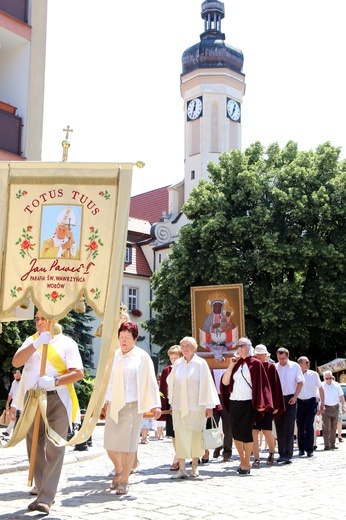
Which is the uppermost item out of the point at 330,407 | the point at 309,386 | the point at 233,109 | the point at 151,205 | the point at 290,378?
the point at 233,109

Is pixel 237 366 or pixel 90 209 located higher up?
pixel 90 209

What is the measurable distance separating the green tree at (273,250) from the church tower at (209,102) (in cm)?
1849

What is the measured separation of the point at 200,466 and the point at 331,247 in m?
20.2

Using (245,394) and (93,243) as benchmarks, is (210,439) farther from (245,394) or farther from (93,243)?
(93,243)

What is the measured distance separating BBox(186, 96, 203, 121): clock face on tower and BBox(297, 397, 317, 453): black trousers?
4181 cm

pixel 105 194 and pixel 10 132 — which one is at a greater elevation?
pixel 10 132

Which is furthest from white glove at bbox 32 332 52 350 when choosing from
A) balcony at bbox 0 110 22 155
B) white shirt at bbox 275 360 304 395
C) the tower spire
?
the tower spire

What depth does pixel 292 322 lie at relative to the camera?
30.9 m

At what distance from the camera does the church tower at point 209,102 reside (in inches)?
2152

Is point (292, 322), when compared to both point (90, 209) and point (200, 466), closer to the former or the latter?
point (200, 466)

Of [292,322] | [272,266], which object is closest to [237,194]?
[272,266]

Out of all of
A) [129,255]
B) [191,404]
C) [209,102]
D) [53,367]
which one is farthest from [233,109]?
[53,367]

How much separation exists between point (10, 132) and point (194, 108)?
3773cm

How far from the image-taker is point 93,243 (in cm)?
812
